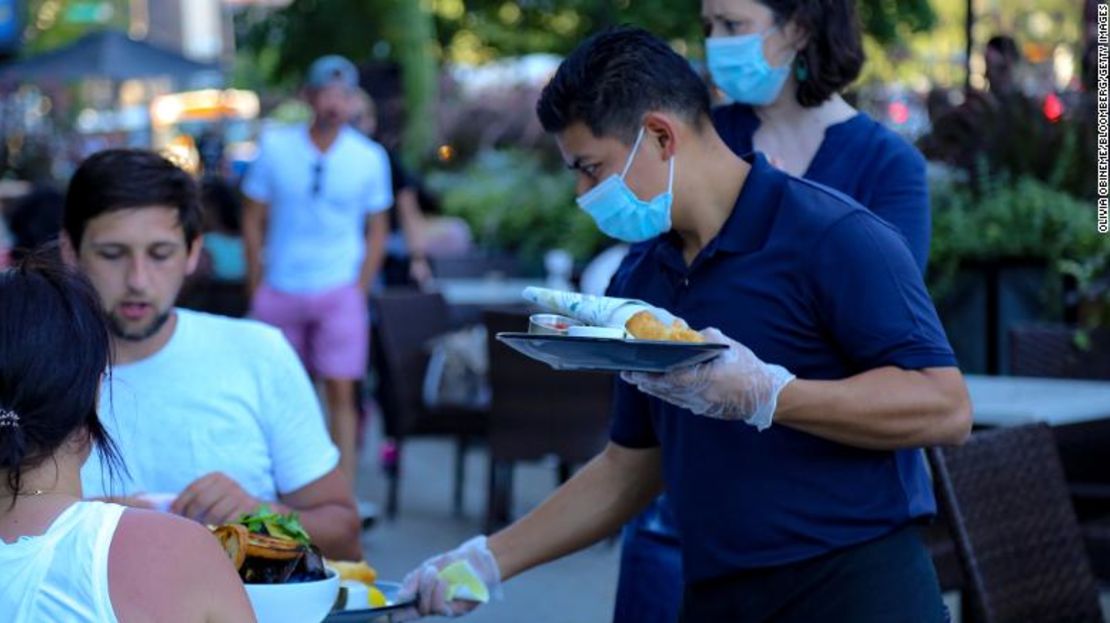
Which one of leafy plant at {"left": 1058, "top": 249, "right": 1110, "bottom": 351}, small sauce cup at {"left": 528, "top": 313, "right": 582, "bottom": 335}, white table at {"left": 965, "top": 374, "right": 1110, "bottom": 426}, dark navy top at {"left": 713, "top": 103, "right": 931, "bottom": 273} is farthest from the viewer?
leafy plant at {"left": 1058, "top": 249, "right": 1110, "bottom": 351}

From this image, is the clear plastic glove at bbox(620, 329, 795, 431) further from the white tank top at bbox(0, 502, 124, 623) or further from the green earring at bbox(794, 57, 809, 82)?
the green earring at bbox(794, 57, 809, 82)

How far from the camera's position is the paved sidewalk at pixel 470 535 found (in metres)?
6.47

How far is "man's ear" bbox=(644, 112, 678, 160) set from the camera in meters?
2.77

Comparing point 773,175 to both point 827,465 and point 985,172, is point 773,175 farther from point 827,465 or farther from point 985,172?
point 985,172

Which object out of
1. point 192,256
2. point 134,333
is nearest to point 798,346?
point 134,333

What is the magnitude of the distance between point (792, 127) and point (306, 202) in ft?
15.4

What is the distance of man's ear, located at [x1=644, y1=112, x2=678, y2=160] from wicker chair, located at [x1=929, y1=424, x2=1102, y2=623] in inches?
49.1

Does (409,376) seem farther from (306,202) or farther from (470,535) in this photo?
(306,202)

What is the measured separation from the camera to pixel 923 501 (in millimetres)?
2773

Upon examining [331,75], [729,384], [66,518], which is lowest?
[66,518]

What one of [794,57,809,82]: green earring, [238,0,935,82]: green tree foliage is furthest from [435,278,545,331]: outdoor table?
[794,57,809,82]: green earring

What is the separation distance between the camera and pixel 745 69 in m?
3.73

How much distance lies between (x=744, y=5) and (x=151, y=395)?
4.83ft

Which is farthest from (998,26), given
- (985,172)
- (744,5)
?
(744,5)
